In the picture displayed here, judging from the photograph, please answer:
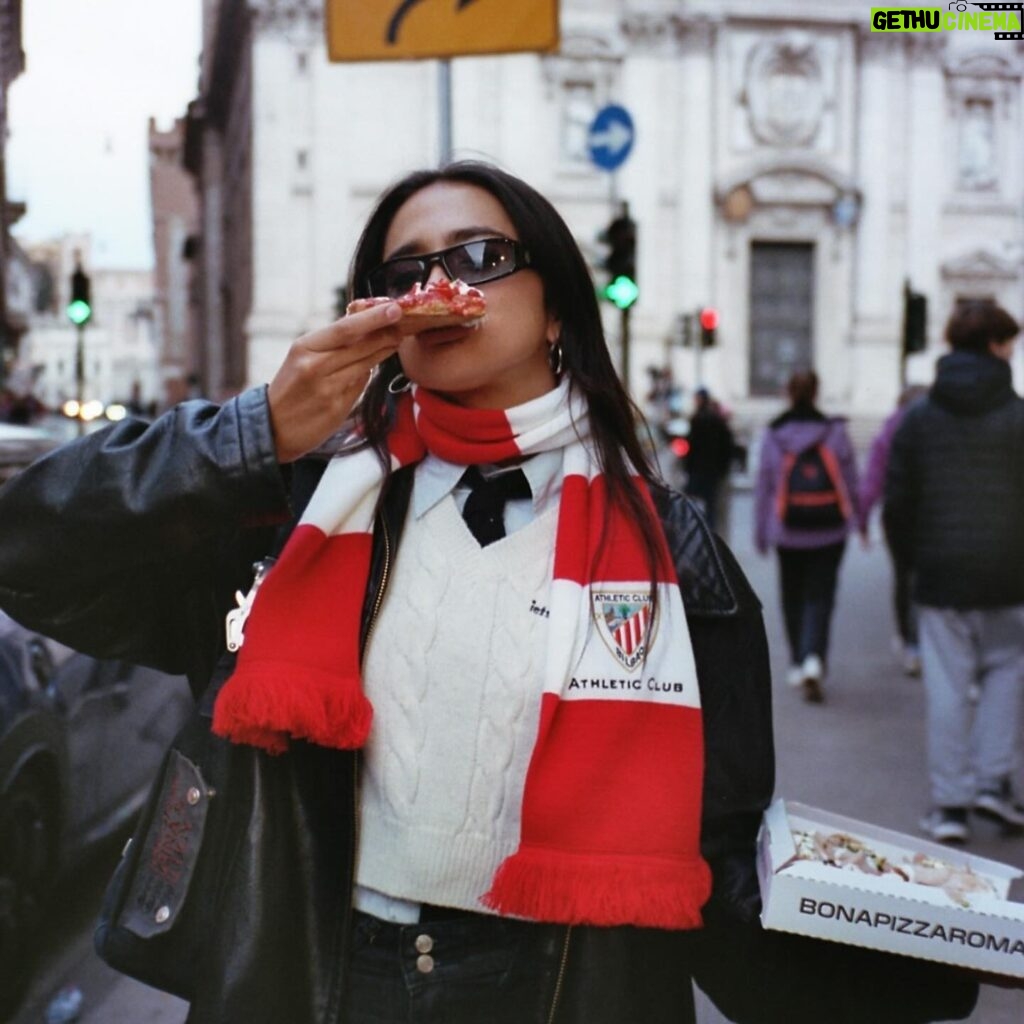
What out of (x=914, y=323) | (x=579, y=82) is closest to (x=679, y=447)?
(x=914, y=323)

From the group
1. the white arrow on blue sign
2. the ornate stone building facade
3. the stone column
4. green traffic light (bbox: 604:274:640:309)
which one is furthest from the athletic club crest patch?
the stone column

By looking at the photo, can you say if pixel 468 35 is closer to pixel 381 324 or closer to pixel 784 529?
pixel 784 529

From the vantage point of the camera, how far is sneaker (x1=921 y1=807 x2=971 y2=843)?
5332mm

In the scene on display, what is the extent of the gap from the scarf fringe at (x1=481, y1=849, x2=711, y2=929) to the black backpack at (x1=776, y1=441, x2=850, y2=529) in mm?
6581

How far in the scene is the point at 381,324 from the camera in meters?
1.62

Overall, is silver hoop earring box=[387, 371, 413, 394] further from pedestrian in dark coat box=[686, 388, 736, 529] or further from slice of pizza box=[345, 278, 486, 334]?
pedestrian in dark coat box=[686, 388, 736, 529]

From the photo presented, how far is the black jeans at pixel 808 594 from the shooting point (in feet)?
26.7

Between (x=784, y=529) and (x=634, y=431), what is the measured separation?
6.36 meters

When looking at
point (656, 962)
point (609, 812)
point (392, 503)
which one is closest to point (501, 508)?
point (392, 503)

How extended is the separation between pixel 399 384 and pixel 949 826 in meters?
3.98

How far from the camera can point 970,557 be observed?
17.3ft

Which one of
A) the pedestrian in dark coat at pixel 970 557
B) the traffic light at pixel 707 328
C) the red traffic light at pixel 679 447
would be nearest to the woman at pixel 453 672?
the pedestrian in dark coat at pixel 970 557

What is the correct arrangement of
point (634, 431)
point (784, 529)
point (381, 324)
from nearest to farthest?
point (381, 324) → point (634, 431) → point (784, 529)

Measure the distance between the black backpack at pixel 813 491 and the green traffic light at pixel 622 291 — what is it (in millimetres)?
4317
